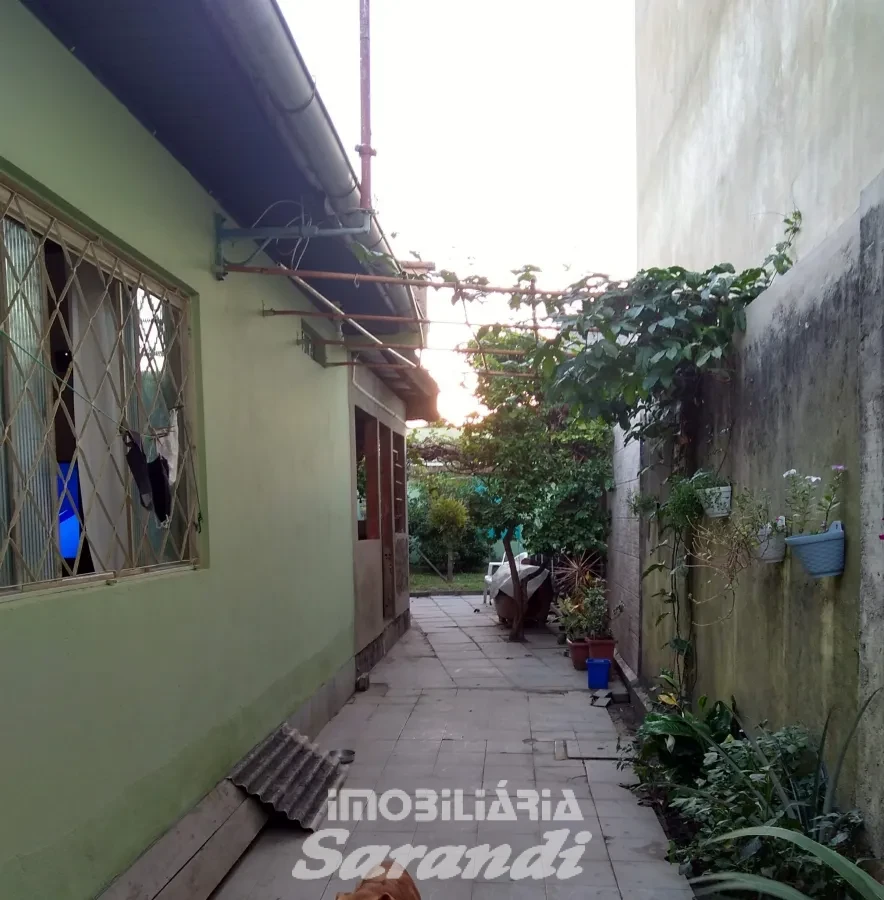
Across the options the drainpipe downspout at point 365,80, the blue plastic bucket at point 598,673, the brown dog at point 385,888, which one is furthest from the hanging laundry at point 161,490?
the blue plastic bucket at point 598,673

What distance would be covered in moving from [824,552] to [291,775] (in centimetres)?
298

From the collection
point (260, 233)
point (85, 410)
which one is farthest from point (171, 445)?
point (260, 233)

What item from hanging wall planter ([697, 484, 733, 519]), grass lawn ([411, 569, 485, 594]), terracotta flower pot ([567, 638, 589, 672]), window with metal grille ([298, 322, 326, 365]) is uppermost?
window with metal grille ([298, 322, 326, 365])

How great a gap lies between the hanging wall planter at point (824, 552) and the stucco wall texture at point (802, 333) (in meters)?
0.04

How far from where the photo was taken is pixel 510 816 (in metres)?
3.75

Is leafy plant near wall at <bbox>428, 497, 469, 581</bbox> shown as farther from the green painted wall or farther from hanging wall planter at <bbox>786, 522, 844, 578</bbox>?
hanging wall planter at <bbox>786, 522, 844, 578</bbox>

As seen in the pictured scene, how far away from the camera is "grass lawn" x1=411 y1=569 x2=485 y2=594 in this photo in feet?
48.1

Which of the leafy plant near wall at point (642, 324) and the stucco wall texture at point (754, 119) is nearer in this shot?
the stucco wall texture at point (754, 119)

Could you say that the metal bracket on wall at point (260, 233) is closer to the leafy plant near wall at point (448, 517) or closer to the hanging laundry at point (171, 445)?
the hanging laundry at point (171, 445)

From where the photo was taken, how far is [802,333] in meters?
2.80

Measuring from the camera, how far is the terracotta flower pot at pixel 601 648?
23.1 ft

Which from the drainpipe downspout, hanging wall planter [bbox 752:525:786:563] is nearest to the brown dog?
hanging wall planter [bbox 752:525:786:563]

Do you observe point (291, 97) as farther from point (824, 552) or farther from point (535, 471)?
point (535, 471)

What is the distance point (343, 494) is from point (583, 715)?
8.94 feet
